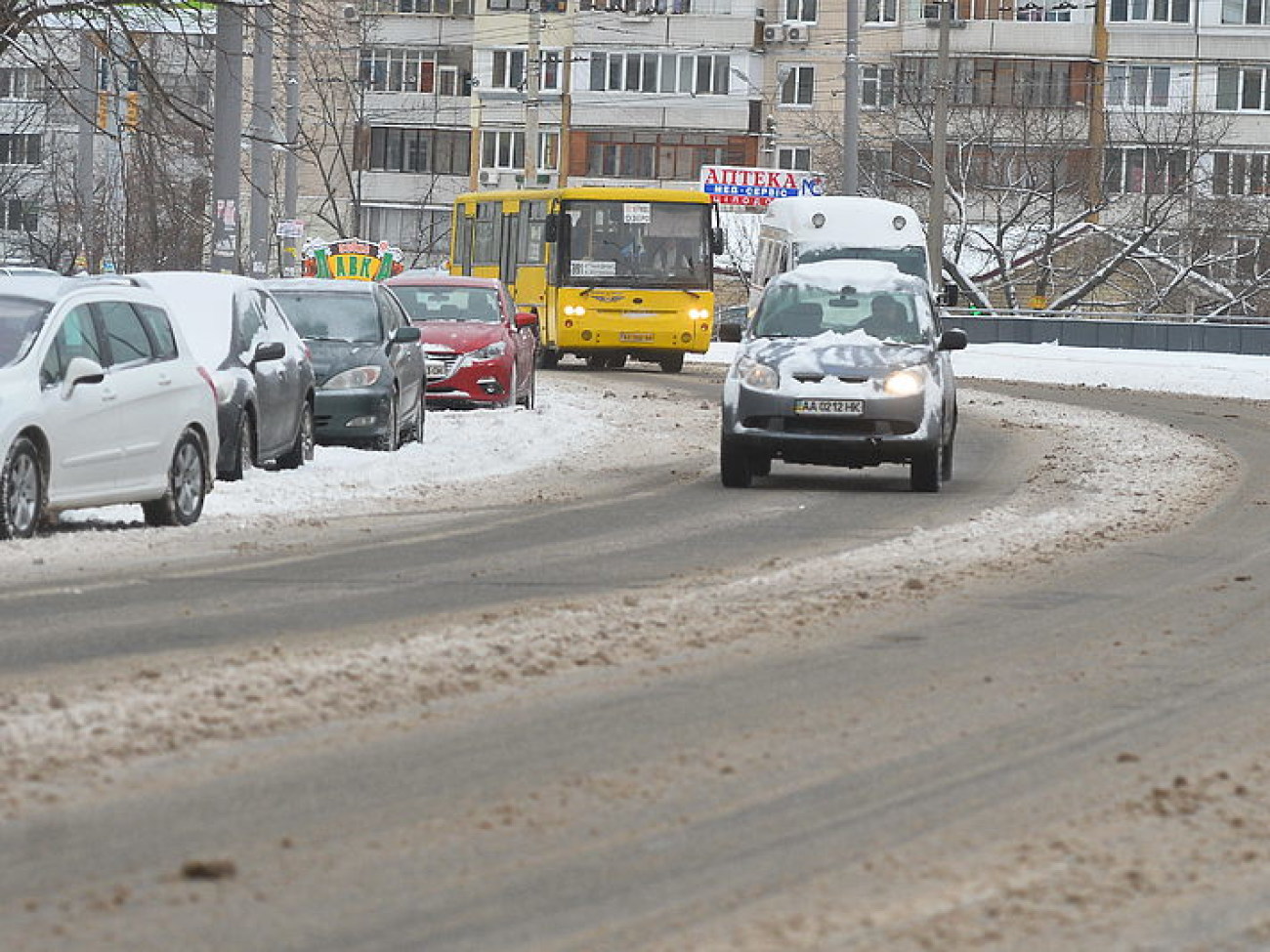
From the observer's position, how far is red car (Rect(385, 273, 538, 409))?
30.2 metres

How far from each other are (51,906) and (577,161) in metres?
90.9

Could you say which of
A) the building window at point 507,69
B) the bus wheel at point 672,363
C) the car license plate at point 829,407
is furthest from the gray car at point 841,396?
the building window at point 507,69

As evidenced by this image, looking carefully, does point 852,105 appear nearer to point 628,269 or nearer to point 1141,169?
point 628,269

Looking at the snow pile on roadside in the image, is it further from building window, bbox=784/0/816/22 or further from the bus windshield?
building window, bbox=784/0/816/22

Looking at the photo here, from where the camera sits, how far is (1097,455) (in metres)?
25.1

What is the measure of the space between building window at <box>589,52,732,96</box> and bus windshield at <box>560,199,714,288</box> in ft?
158

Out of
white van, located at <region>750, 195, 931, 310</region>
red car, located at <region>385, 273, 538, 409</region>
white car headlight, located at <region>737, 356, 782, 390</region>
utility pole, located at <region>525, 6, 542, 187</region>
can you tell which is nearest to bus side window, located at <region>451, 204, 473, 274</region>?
white van, located at <region>750, 195, 931, 310</region>

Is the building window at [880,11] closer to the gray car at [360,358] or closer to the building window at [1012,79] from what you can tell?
the building window at [1012,79]

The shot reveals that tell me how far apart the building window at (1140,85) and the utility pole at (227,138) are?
66.1m

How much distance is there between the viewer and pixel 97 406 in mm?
15680

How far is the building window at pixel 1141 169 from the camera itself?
273 ft

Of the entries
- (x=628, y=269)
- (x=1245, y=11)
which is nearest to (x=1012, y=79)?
(x=1245, y=11)

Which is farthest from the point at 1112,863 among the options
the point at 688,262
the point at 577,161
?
the point at 577,161

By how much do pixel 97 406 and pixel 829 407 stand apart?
6539mm
